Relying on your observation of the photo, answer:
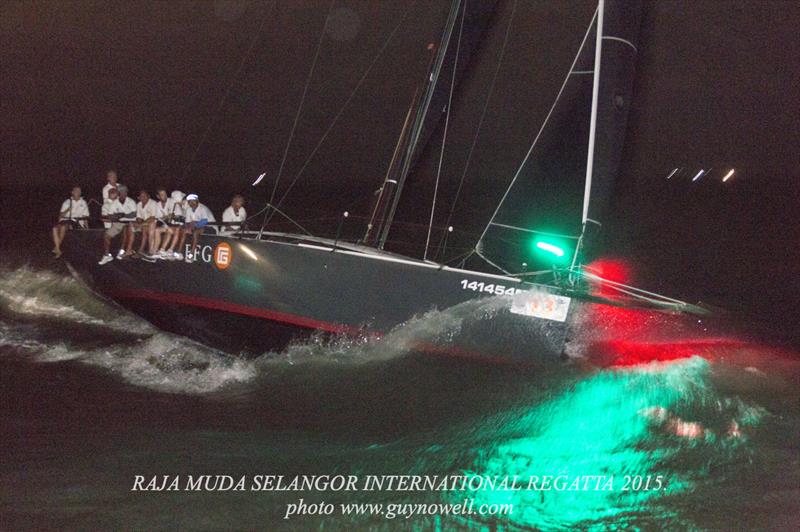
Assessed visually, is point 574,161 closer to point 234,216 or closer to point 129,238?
point 234,216

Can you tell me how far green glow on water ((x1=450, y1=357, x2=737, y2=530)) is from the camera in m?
5.68

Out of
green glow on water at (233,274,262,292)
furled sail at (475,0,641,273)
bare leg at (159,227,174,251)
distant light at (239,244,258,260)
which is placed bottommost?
green glow on water at (233,274,262,292)

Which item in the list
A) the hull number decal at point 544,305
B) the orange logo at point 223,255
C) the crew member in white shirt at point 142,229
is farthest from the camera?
the crew member in white shirt at point 142,229

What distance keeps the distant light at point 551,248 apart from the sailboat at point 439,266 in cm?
2

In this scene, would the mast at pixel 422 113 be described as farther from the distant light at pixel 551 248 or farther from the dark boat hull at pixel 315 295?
the distant light at pixel 551 248

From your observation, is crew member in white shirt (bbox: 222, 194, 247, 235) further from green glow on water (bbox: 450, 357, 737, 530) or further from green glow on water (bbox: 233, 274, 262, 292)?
green glow on water (bbox: 450, 357, 737, 530)

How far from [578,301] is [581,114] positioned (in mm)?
2399

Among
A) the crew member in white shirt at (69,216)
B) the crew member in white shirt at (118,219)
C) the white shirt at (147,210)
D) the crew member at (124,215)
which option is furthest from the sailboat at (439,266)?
the crew member in white shirt at (69,216)

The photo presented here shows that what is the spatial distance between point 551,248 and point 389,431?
3089mm

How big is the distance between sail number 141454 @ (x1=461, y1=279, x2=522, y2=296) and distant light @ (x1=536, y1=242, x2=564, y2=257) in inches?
35.6

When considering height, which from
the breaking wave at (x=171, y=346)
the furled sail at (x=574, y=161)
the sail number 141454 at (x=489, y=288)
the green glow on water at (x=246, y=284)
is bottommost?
the breaking wave at (x=171, y=346)

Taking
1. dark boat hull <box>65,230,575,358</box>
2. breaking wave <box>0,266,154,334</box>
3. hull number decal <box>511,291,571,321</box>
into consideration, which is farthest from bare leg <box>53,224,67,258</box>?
hull number decal <box>511,291,571,321</box>

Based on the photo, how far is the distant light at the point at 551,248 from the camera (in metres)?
8.99

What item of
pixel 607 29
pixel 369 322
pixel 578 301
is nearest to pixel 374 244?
pixel 369 322
